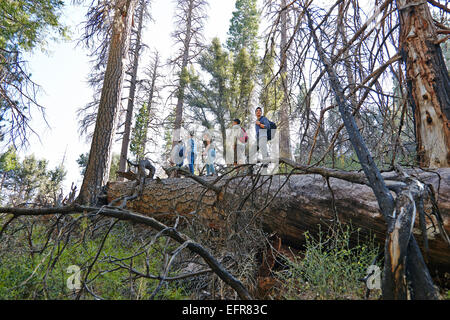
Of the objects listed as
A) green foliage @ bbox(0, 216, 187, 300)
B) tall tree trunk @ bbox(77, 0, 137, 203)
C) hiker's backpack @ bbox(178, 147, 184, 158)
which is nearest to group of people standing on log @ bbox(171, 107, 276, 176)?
hiker's backpack @ bbox(178, 147, 184, 158)

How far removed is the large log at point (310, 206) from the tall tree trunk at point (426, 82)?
0.52 metres

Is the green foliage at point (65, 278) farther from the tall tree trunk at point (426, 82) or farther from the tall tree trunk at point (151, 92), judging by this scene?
the tall tree trunk at point (151, 92)

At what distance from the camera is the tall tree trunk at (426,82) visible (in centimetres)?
254

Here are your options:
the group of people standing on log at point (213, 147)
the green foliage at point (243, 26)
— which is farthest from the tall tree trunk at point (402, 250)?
the green foliage at point (243, 26)

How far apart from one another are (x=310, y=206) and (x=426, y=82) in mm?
1849

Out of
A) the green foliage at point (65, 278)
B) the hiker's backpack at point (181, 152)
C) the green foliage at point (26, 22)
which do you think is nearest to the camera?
the green foliage at point (65, 278)

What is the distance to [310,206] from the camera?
2580mm

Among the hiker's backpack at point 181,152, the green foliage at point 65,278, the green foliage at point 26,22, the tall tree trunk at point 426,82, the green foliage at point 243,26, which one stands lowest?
the green foliage at point 65,278

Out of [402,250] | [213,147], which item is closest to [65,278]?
[402,250]

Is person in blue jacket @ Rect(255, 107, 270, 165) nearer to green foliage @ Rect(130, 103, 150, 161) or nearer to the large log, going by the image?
the large log

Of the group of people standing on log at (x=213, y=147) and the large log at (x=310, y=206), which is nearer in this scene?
the large log at (x=310, y=206)

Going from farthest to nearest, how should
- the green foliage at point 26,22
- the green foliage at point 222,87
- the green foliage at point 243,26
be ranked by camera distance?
the green foliage at point 243,26 < the green foliage at point 222,87 < the green foliage at point 26,22

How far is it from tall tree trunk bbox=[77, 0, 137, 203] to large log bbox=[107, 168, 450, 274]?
2280mm
